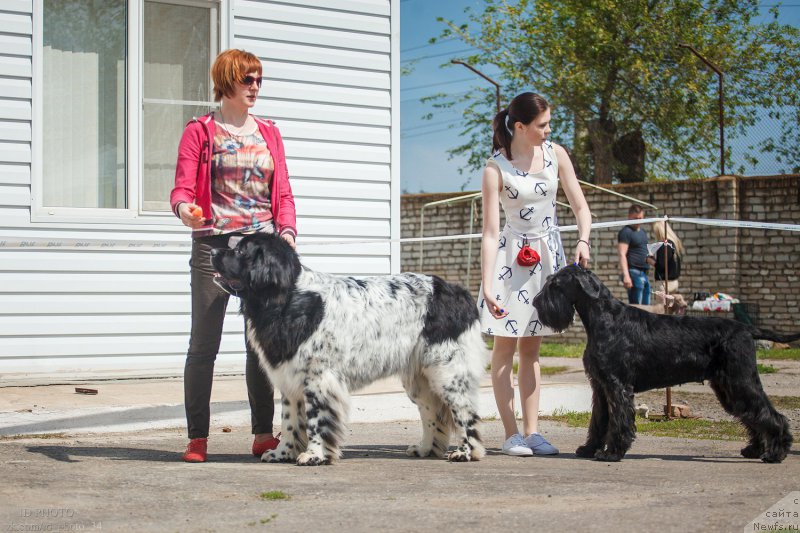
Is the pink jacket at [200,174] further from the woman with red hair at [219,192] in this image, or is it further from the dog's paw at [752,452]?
the dog's paw at [752,452]

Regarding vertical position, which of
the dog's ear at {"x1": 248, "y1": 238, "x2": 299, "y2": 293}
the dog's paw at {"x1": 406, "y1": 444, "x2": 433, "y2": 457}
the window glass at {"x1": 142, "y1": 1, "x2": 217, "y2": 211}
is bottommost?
the dog's paw at {"x1": 406, "y1": 444, "x2": 433, "y2": 457}

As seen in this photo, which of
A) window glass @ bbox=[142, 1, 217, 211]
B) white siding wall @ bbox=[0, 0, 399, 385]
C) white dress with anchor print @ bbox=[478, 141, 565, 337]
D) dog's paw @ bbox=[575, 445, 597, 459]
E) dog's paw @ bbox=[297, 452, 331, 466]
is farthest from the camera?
window glass @ bbox=[142, 1, 217, 211]

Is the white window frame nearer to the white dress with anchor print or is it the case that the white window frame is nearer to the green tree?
the white dress with anchor print

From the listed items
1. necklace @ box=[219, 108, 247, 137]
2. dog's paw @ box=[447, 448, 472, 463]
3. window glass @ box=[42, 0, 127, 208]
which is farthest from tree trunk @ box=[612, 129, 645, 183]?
necklace @ box=[219, 108, 247, 137]

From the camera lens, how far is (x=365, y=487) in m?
4.66

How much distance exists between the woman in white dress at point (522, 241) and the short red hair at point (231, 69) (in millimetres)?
1433

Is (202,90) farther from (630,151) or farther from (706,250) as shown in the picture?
(630,151)

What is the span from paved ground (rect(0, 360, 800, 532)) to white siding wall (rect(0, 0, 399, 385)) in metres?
1.89

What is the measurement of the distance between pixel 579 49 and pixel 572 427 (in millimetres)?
23893

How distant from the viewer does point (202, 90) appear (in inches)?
361

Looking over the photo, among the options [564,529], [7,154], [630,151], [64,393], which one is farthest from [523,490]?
[630,151]

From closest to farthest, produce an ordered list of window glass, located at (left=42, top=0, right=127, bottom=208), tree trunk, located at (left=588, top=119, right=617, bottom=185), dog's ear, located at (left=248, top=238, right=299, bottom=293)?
dog's ear, located at (left=248, top=238, right=299, bottom=293), window glass, located at (left=42, top=0, right=127, bottom=208), tree trunk, located at (left=588, top=119, right=617, bottom=185)

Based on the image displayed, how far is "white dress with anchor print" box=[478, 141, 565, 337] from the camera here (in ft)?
19.2

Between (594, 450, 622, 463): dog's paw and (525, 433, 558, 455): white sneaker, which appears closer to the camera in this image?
(594, 450, 622, 463): dog's paw
